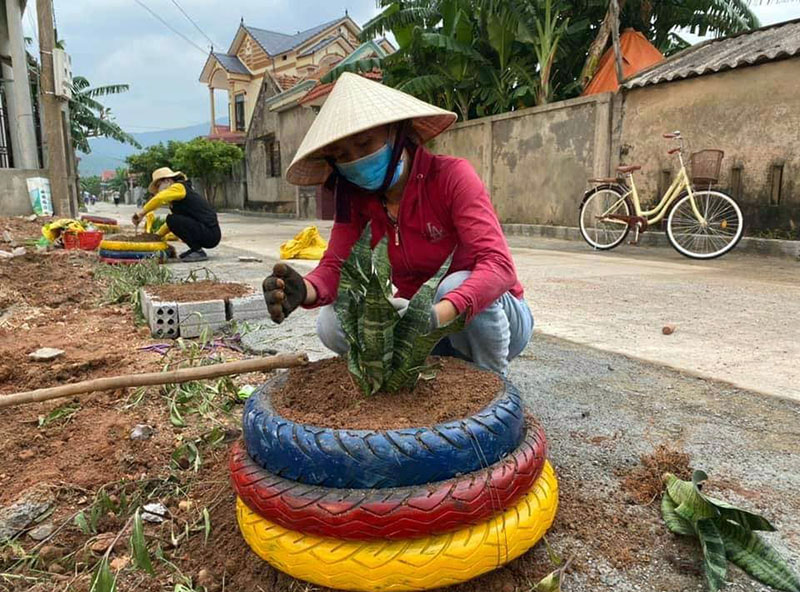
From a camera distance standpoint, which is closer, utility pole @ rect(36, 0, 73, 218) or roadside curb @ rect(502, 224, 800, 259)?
roadside curb @ rect(502, 224, 800, 259)

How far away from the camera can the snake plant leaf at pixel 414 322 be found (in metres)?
1.24

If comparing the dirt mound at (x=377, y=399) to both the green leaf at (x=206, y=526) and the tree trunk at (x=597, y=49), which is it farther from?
the tree trunk at (x=597, y=49)

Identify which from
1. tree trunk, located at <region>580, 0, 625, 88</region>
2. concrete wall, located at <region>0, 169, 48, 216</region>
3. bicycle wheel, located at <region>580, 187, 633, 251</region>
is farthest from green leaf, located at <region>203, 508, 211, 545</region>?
concrete wall, located at <region>0, 169, 48, 216</region>

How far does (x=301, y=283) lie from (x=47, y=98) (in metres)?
11.0

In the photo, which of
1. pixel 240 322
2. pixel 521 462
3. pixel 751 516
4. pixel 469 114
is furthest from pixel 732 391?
pixel 469 114

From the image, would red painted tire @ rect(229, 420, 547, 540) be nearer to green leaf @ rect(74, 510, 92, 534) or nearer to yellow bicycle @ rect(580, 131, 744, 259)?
green leaf @ rect(74, 510, 92, 534)

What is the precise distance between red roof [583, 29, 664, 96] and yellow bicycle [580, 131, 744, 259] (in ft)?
8.69

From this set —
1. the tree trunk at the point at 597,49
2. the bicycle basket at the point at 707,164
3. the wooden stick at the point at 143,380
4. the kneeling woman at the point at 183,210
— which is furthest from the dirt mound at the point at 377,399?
the tree trunk at the point at 597,49

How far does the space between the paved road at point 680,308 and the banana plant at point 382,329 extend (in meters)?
1.59

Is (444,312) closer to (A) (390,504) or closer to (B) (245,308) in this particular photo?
(A) (390,504)

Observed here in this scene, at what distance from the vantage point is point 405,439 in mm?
1059

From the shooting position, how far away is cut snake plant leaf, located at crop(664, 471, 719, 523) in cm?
120

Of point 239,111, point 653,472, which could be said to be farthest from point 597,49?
point 239,111

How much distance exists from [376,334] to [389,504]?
365 mm
